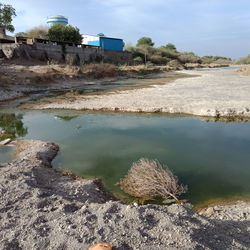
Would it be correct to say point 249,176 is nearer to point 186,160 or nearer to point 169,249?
point 186,160

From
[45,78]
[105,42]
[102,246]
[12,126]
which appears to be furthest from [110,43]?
[102,246]

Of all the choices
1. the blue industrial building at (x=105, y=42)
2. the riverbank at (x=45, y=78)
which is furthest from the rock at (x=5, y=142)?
the blue industrial building at (x=105, y=42)

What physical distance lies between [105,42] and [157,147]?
53.7 metres

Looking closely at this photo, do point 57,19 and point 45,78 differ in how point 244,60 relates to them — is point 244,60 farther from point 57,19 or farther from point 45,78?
point 45,78

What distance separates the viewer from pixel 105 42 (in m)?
61.4

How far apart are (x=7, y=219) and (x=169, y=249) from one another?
2.96m

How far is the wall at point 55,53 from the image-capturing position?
37438mm

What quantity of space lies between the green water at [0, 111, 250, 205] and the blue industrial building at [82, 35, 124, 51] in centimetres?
4676

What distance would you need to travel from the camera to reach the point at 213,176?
8.73 m

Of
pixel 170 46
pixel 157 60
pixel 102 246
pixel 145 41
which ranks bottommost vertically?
pixel 102 246

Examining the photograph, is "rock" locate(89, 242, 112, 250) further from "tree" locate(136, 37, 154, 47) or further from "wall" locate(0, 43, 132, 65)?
"tree" locate(136, 37, 154, 47)

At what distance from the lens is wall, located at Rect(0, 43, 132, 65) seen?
1474 inches

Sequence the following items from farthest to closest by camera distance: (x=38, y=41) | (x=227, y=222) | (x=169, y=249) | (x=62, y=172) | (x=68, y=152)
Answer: (x=38, y=41) < (x=68, y=152) < (x=62, y=172) < (x=227, y=222) < (x=169, y=249)

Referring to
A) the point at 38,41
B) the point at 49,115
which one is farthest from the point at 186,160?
the point at 38,41
